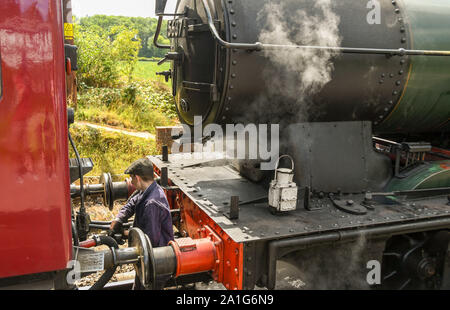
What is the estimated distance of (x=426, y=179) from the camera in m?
3.21

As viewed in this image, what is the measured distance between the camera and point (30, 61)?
1.85m

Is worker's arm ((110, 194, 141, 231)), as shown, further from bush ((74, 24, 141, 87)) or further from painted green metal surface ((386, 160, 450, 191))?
bush ((74, 24, 141, 87))

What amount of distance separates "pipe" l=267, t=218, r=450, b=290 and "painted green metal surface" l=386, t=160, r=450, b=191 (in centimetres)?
36

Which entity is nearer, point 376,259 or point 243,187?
point 376,259

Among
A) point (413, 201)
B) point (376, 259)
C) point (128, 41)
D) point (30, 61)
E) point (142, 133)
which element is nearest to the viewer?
point (30, 61)

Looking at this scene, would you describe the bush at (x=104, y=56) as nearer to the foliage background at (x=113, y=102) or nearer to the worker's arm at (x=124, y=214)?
the foliage background at (x=113, y=102)

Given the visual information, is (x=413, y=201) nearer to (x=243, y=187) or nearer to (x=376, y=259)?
(x=376, y=259)

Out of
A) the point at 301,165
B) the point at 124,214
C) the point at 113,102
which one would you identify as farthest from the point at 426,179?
the point at 113,102

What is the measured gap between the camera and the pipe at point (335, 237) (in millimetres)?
2461

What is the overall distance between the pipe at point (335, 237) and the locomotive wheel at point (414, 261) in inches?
7.7

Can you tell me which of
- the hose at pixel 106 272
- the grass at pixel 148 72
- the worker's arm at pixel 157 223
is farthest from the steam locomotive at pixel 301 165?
the grass at pixel 148 72

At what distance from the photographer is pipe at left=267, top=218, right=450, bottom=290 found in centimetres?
246

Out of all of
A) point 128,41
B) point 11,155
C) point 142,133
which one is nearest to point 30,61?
point 11,155

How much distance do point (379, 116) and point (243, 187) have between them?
1203 mm
